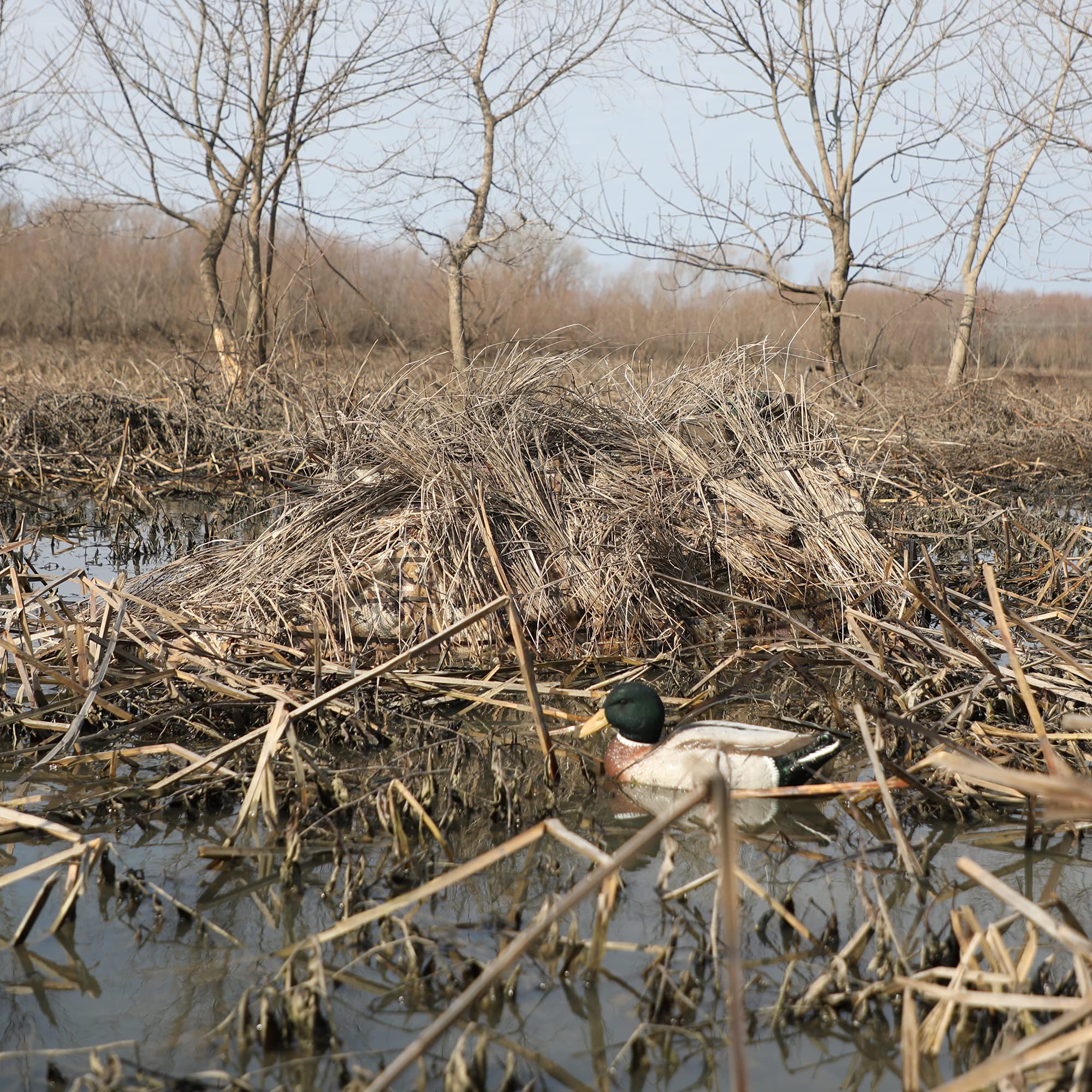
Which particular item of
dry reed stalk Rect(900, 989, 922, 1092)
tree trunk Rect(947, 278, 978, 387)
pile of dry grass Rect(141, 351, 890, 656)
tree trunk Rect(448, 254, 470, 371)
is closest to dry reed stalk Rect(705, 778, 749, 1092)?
dry reed stalk Rect(900, 989, 922, 1092)

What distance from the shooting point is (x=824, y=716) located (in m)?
4.22

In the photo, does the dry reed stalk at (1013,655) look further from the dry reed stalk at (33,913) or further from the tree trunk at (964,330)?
the tree trunk at (964,330)

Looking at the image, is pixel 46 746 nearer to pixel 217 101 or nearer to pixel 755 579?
pixel 755 579

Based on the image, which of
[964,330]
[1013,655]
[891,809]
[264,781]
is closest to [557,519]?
[264,781]

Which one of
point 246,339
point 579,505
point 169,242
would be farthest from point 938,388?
point 169,242

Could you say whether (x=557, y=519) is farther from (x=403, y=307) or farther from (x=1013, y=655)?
(x=403, y=307)

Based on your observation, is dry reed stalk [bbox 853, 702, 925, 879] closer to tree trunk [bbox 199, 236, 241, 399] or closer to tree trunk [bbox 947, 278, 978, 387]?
tree trunk [bbox 199, 236, 241, 399]

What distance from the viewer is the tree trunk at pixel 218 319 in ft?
34.8

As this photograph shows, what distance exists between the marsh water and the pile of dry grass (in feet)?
5.75

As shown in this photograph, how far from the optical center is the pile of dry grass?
5098 millimetres

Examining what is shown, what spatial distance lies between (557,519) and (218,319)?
27.6 feet

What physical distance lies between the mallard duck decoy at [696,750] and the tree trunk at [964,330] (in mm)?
13414

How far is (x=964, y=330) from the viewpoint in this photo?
17062 mm

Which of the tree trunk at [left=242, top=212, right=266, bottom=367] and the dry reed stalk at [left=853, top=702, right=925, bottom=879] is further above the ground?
the tree trunk at [left=242, top=212, right=266, bottom=367]
